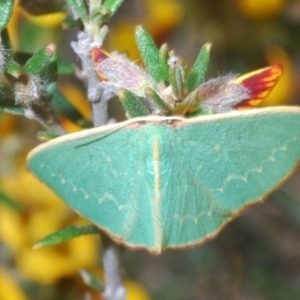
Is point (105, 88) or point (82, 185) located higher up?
point (105, 88)

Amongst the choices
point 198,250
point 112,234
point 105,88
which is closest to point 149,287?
point 198,250

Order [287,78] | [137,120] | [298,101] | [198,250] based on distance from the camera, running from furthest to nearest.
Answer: [298,101] → [198,250] → [287,78] → [137,120]

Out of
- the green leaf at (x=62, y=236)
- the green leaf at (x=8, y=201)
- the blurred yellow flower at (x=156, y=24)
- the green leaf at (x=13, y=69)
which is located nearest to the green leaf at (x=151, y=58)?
the green leaf at (x=13, y=69)

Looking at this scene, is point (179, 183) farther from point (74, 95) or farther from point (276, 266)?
point (276, 266)

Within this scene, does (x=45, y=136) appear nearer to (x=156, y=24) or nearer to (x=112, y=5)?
(x=112, y=5)

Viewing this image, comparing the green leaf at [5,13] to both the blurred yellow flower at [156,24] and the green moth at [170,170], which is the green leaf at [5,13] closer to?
the green moth at [170,170]

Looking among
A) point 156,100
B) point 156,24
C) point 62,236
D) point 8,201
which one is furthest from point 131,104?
point 156,24
